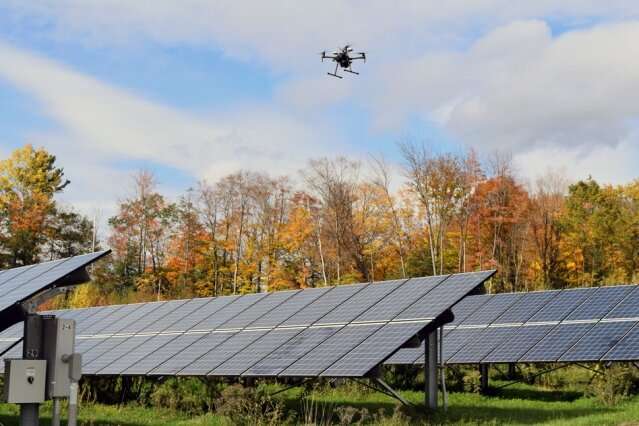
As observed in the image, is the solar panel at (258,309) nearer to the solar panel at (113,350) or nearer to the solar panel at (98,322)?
the solar panel at (113,350)


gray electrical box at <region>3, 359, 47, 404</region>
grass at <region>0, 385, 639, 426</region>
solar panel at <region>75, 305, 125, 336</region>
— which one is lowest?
grass at <region>0, 385, 639, 426</region>

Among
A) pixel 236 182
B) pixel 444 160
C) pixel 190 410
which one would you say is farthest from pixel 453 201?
pixel 190 410

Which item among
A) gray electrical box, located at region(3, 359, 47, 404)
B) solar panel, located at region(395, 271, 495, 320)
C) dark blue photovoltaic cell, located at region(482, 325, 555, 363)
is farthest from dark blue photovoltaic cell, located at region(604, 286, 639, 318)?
gray electrical box, located at region(3, 359, 47, 404)

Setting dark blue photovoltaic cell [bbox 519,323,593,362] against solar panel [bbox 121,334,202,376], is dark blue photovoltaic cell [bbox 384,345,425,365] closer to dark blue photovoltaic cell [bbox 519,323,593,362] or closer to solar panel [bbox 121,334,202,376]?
dark blue photovoltaic cell [bbox 519,323,593,362]

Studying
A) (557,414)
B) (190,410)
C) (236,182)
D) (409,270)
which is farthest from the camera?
(236,182)

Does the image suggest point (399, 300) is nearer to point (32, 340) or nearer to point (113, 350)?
point (113, 350)

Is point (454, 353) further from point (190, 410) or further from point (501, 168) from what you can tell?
point (501, 168)
